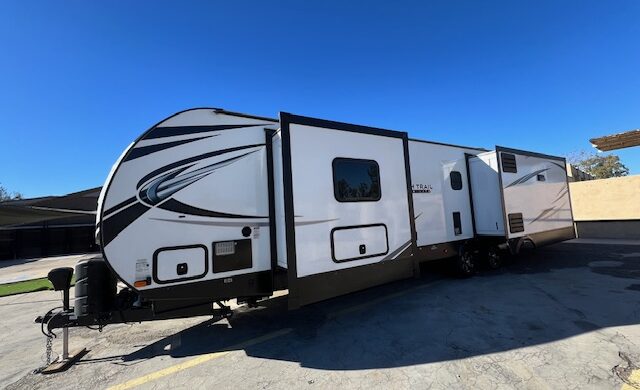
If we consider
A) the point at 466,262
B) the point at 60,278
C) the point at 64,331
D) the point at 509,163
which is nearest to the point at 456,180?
the point at 509,163

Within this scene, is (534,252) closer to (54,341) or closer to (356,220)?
(356,220)

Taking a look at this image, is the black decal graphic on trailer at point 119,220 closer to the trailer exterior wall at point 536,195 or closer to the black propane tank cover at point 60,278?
the black propane tank cover at point 60,278

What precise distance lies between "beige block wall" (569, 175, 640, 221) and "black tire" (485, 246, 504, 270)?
28.1 ft

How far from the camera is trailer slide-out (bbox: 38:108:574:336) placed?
14.0 ft

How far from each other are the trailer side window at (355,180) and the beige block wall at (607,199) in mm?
13917

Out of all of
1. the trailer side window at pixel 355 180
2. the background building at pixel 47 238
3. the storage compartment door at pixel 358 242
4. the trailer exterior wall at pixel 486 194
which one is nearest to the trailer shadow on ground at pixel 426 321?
the storage compartment door at pixel 358 242

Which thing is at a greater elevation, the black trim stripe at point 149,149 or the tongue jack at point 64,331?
the black trim stripe at point 149,149

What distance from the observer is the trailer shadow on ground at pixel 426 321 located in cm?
437

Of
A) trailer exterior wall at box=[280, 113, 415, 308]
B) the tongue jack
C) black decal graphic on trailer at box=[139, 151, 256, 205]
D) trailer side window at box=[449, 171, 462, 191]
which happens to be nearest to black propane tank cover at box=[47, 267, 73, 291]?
the tongue jack

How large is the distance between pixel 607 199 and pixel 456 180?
1123 centimetres

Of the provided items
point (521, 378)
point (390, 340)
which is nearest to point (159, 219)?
point (390, 340)

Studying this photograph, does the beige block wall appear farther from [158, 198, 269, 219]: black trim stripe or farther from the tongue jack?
the tongue jack

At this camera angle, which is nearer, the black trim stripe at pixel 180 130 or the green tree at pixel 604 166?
the black trim stripe at pixel 180 130

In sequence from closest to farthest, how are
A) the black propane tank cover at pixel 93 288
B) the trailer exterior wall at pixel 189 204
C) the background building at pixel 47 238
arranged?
the trailer exterior wall at pixel 189 204
the black propane tank cover at pixel 93 288
the background building at pixel 47 238
